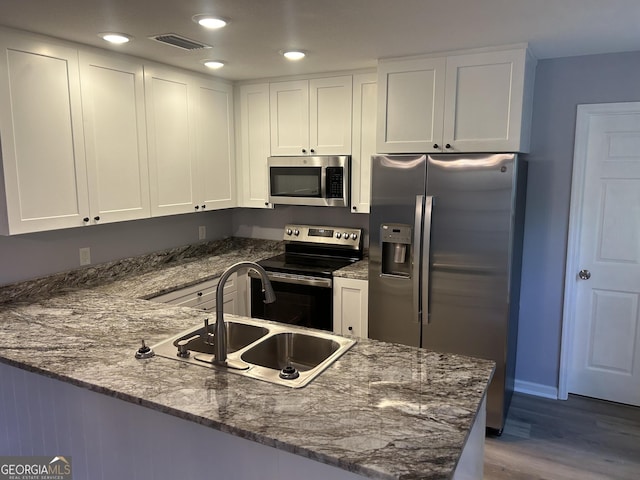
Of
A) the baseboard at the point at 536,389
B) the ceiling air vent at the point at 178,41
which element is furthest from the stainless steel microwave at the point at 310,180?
the baseboard at the point at 536,389

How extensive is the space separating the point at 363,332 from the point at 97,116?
7.35 feet

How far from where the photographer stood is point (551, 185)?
333 centimetres

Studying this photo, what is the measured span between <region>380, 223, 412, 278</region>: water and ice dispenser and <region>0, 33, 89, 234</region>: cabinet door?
1866 mm

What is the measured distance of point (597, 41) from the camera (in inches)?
109

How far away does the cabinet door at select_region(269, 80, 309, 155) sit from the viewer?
3764mm

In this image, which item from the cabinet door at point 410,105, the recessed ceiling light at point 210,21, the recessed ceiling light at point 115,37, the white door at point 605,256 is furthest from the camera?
the white door at point 605,256

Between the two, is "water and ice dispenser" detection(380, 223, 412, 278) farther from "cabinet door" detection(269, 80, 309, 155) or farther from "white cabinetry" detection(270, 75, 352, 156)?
"cabinet door" detection(269, 80, 309, 155)

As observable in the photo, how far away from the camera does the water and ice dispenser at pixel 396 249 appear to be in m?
3.11

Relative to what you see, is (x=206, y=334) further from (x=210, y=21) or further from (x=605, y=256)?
(x=605, y=256)

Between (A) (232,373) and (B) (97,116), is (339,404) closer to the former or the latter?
(A) (232,373)

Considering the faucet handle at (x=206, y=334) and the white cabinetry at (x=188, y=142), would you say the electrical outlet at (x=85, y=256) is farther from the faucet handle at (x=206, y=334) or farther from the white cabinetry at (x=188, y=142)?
the faucet handle at (x=206, y=334)

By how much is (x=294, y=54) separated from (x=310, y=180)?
3.50 ft

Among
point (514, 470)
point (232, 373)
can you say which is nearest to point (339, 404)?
point (232, 373)

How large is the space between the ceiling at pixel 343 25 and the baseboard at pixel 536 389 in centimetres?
231
